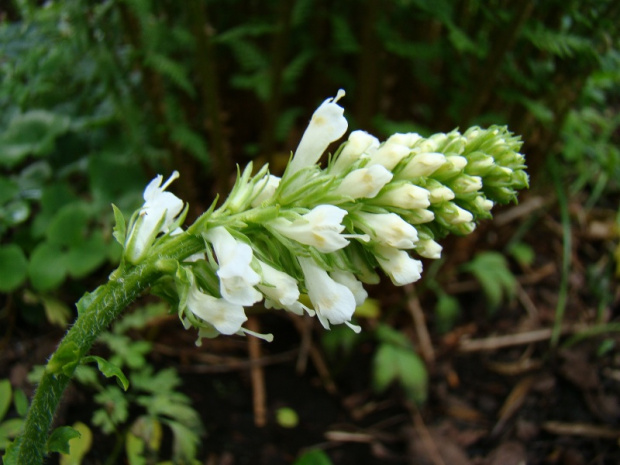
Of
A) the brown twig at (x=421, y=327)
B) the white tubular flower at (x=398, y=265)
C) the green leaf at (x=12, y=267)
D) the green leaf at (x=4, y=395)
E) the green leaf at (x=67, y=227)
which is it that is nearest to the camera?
the white tubular flower at (x=398, y=265)

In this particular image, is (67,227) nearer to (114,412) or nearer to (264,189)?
(114,412)

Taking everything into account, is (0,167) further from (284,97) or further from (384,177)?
(384,177)

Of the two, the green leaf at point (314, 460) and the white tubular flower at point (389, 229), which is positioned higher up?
the white tubular flower at point (389, 229)

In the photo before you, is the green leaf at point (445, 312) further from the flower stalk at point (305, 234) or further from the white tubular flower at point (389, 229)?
the white tubular flower at point (389, 229)

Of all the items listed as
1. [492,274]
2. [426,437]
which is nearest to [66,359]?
[426,437]

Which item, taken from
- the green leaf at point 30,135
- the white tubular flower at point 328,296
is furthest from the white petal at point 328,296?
the green leaf at point 30,135

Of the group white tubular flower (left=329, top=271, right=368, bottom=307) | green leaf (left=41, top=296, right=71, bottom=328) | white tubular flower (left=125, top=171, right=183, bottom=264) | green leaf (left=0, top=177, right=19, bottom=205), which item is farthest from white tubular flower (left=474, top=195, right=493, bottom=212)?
green leaf (left=0, top=177, right=19, bottom=205)

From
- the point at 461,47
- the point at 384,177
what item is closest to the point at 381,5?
the point at 461,47
